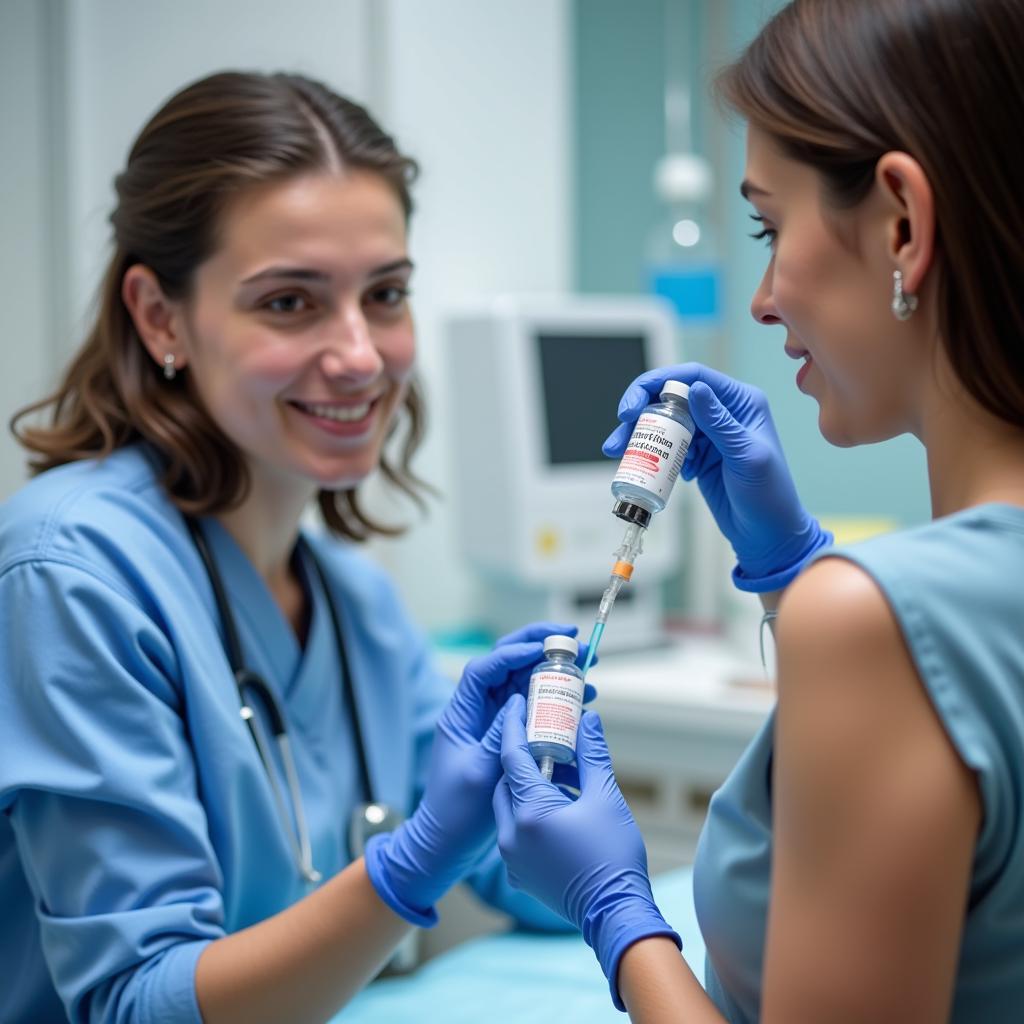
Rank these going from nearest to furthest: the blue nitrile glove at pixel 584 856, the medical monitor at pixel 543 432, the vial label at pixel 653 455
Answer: the blue nitrile glove at pixel 584 856 < the vial label at pixel 653 455 < the medical monitor at pixel 543 432

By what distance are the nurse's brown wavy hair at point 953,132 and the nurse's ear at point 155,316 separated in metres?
0.76

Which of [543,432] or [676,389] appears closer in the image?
[676,389]

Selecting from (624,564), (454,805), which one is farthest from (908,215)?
(454,805)

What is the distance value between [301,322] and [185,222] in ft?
0.49

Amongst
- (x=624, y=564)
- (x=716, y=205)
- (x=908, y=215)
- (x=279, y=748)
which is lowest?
(x=279, y=748)

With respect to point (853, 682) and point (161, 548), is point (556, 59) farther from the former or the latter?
point (853, 682)

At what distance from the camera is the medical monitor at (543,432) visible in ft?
6.67

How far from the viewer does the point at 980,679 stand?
0.61 metres

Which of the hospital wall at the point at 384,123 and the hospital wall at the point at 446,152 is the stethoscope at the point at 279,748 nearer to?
the hospital wall at the point at 384,123

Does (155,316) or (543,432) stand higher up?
(155,316)

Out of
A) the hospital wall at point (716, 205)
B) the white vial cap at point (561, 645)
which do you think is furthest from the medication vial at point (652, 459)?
the hospital wall at point (716, 205)

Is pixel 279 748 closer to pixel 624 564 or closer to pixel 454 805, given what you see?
pixel 454 805

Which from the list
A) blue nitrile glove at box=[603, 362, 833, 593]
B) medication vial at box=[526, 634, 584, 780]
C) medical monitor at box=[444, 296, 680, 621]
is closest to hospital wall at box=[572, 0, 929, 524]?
medical monitor at box=[444, 296, 680, 621]

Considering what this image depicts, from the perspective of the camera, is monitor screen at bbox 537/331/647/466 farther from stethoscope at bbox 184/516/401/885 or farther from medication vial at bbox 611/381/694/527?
medication vial at bbox 611/381/694/527
